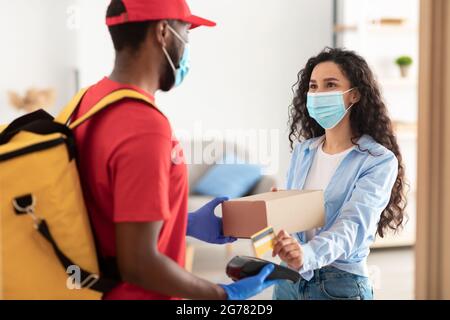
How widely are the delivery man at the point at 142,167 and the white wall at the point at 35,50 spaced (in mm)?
2838

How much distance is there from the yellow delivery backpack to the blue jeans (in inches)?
25.1

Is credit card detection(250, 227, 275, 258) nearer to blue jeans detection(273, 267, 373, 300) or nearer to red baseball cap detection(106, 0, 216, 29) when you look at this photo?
blue jeans detection(273, 267, 373, 300)

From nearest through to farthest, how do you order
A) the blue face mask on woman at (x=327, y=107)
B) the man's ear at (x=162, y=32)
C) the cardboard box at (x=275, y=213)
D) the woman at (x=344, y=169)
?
1. the man's ear at (x=162, y=32)
2. the cardboard box at (x=275, y=213)
3. the woman at (x=344, y=169)
4. the blue face mask on woman at (x=327, y=107)

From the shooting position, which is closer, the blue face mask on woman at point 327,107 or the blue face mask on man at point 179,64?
the blue face mask on man at point 179,64

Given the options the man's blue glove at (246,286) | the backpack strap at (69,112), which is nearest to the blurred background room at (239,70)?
the man's blue glove at (246,286)

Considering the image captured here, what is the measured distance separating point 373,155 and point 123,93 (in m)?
0.74

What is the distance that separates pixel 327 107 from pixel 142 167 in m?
0.73

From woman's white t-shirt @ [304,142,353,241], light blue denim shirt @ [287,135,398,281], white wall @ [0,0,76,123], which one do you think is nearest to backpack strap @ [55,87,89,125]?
light blue denim shirt @ [287,135,398,281]

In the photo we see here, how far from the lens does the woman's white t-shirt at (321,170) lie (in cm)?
156

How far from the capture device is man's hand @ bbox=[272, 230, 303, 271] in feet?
4.19

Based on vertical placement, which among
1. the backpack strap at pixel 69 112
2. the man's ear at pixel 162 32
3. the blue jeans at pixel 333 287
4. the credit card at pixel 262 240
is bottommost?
the blue jeans at pixel 333 287

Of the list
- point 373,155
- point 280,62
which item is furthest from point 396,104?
point 373,155

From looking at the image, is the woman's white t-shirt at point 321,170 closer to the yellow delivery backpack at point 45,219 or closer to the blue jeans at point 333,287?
the blue jeans at point 333,287

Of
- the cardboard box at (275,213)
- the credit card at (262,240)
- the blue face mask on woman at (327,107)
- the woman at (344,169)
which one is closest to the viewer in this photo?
the credit card at (262,240)
